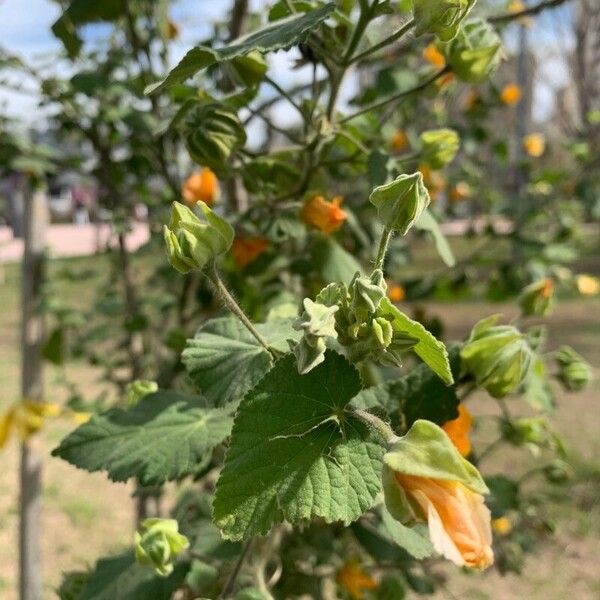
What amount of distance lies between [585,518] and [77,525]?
1463 mm

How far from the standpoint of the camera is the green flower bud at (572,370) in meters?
0.89

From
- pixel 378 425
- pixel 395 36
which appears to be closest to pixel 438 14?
pixel 395 36

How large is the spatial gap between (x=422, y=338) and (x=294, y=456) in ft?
0.32

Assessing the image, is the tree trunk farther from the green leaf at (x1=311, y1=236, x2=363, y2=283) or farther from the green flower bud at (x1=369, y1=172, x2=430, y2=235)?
the green flower bud at (x1=369, y1=172, x2=430, y2=235)

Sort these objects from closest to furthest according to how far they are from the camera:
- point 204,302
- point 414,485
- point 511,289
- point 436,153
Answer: point 414,485 → point 436,153 → point 204,302 → point 511,289

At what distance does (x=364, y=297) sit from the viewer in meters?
0.40

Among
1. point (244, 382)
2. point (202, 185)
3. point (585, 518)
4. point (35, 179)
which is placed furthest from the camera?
point (585, 518)

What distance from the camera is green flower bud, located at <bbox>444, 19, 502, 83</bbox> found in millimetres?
647

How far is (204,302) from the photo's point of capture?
1.17 m

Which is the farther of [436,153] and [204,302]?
[204,302]

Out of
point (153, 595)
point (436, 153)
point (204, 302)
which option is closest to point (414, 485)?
point (153, 595)

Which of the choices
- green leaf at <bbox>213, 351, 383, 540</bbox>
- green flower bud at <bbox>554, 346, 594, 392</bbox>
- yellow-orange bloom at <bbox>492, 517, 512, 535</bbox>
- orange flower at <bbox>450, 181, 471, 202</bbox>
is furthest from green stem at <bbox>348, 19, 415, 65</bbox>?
orange flower at <bbox>450, 181, 471, 202</bbox>

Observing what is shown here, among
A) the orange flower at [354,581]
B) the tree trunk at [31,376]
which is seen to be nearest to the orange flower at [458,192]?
the tree trunk at [31,376]

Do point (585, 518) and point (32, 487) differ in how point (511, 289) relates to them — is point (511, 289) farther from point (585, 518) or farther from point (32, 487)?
point (32, 487)
